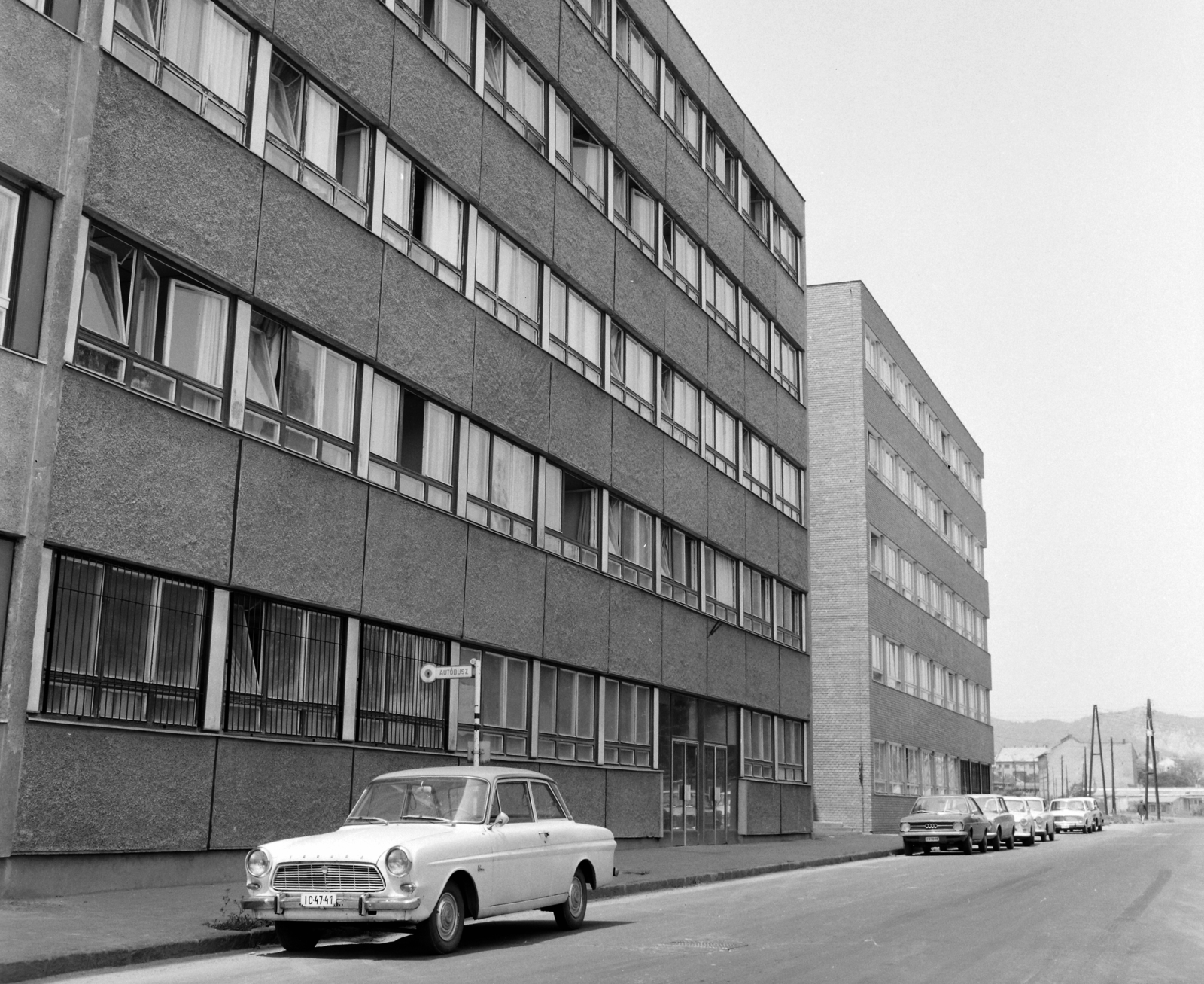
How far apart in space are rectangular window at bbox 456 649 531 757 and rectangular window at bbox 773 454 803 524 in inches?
637

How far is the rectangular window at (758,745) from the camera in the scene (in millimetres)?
34594

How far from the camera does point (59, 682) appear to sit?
14.2 m

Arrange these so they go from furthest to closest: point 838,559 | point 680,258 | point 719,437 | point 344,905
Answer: point 838,559 < point 719,437 < point 680,258 < point 344,905

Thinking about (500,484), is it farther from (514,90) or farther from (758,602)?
(758,602)

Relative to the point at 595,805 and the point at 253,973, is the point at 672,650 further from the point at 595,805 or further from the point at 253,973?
the point at 253,973

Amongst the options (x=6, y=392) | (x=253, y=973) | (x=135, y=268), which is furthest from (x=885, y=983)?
(x=135, y=268)

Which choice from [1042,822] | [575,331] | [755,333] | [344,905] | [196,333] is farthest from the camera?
[1042,822]

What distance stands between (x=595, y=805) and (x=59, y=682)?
1307cm

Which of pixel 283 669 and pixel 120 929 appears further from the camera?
pixel 283 669

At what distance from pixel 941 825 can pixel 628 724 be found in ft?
34.1

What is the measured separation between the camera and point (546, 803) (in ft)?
45.5

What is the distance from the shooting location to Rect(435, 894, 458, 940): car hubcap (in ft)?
38.0

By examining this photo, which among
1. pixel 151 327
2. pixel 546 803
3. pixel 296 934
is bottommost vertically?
pixel 296 934

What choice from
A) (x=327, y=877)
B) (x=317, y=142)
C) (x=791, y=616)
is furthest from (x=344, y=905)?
(x=791, y=616)
